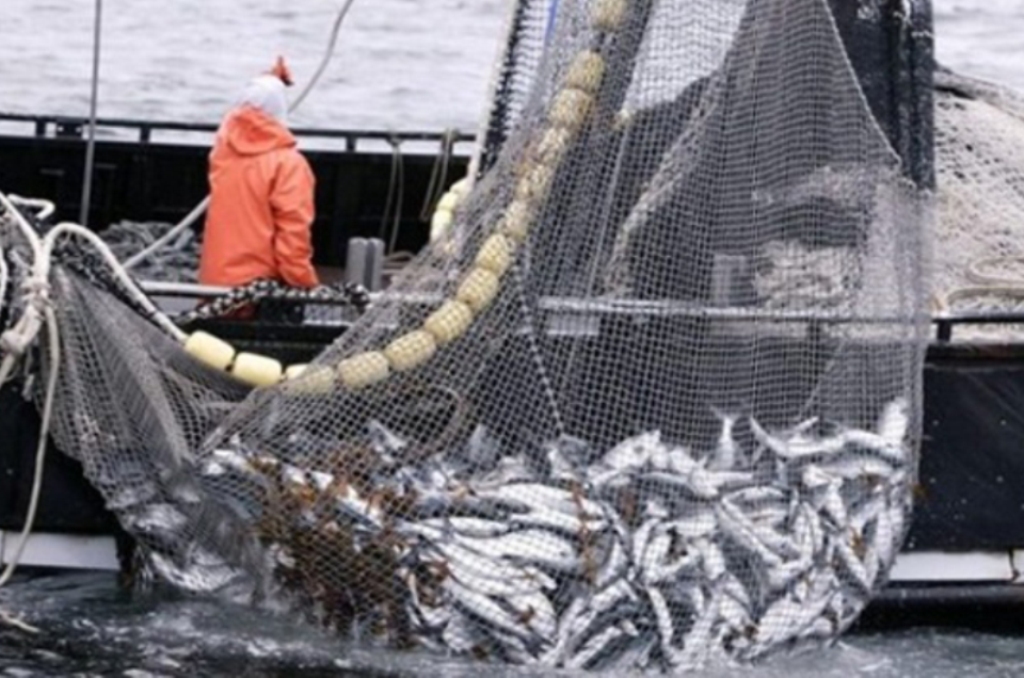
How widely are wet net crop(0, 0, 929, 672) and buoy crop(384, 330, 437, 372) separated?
0.01 m

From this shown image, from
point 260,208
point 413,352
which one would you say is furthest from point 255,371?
point 260,208

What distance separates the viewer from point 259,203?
16297 mm

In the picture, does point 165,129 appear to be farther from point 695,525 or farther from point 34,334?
point 695,525

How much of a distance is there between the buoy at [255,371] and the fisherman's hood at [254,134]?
142cm

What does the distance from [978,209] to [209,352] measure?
12.2 feet

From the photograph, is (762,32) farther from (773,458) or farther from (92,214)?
(92,214)

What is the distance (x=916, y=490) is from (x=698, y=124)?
203 cm

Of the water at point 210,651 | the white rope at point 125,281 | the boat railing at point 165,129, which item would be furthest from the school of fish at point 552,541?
the boat railing at point 165,129

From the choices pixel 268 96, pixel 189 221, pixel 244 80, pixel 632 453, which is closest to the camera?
pixel 632 453

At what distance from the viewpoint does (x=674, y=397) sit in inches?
583

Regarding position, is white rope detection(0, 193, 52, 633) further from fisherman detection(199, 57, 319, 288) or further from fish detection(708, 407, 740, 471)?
fish detection(708, 407, 740, 471)

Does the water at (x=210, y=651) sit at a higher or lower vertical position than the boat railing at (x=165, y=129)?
lower

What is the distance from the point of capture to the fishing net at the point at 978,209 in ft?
53.6

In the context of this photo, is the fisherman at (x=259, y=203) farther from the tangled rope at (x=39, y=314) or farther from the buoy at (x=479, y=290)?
the buoy at (x=479, y=290)
